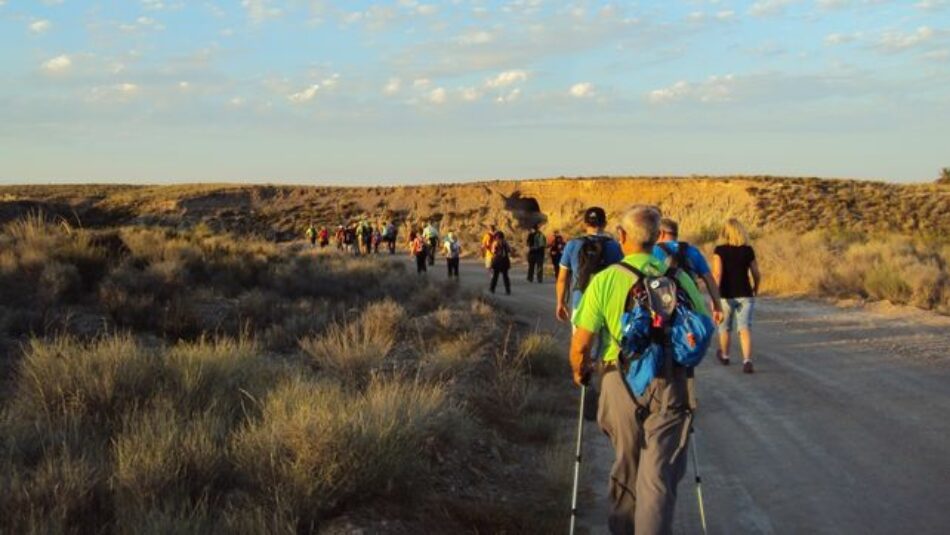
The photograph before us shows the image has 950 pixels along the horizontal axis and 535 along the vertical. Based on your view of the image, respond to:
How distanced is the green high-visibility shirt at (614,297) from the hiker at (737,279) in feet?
22.0

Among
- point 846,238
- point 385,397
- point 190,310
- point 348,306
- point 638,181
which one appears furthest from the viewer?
point 638,181

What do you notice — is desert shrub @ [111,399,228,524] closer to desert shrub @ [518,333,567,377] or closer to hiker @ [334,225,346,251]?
desert shrub @ [518,333,567,377]

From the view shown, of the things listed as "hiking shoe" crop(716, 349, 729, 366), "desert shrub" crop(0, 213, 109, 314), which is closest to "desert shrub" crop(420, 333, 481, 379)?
"hiking shoe" crop(716, 349, 729, 366)

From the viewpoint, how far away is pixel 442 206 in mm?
68125

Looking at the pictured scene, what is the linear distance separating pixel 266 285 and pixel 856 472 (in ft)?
47.7

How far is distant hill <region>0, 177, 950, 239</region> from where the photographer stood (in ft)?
146

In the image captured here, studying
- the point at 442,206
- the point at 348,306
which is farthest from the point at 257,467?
the point at 442,206

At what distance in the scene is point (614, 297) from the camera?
4523 millimetres

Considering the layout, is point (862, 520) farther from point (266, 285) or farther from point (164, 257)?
point (164, 257)

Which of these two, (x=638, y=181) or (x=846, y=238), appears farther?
(x=638, y=181)

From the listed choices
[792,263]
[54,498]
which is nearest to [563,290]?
[54,498]

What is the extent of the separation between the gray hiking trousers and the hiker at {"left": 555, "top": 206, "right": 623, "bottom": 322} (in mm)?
2927

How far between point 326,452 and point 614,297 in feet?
6.79

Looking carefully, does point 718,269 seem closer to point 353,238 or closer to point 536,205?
point 353,238
